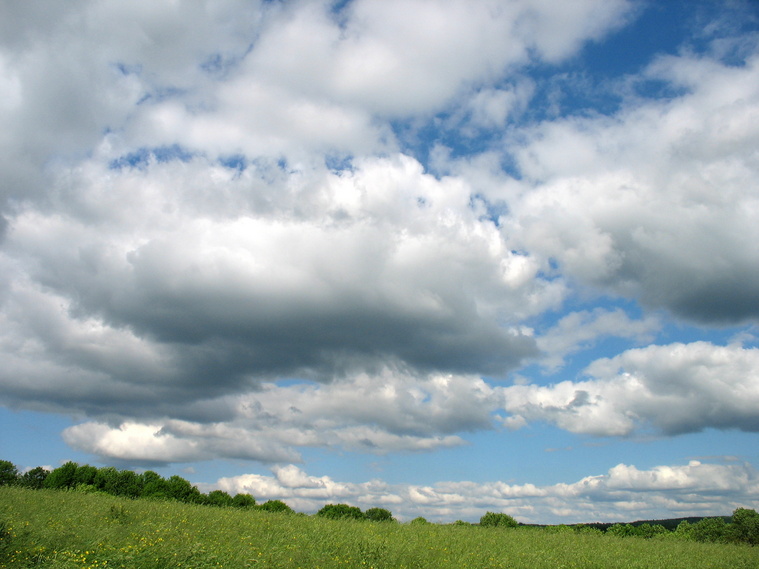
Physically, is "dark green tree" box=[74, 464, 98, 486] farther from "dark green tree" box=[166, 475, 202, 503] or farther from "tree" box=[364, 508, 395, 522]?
"tree" box=[364, 508, 395, 522]

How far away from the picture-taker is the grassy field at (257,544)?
64.3 feet

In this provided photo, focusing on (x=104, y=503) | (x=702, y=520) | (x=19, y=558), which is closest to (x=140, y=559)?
(x=19, y=558)

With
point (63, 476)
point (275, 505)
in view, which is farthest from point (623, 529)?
point (63, 476)

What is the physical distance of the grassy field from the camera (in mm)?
19594

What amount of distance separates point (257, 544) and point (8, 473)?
1558 inches

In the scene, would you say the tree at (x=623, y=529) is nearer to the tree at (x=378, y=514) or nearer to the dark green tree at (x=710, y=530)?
the dark green tree at (x=710, y=530)

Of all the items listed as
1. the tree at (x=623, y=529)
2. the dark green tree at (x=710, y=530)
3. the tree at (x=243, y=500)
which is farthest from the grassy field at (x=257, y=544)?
the tree at (x=243, y=500)

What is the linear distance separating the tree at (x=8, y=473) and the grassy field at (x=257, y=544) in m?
22.1

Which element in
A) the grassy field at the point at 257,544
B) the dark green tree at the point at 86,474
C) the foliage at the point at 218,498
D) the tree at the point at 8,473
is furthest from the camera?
the foliage at the point at 218,498

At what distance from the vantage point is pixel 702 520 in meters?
66.3

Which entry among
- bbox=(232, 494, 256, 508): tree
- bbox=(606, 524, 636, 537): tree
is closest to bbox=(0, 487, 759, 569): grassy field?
bbox=(606, 524, 636, 537): tree

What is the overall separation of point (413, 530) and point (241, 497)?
1223 inches

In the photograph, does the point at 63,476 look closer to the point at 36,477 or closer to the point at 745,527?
the point at 36,477

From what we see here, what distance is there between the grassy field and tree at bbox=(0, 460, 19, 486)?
2206cm
